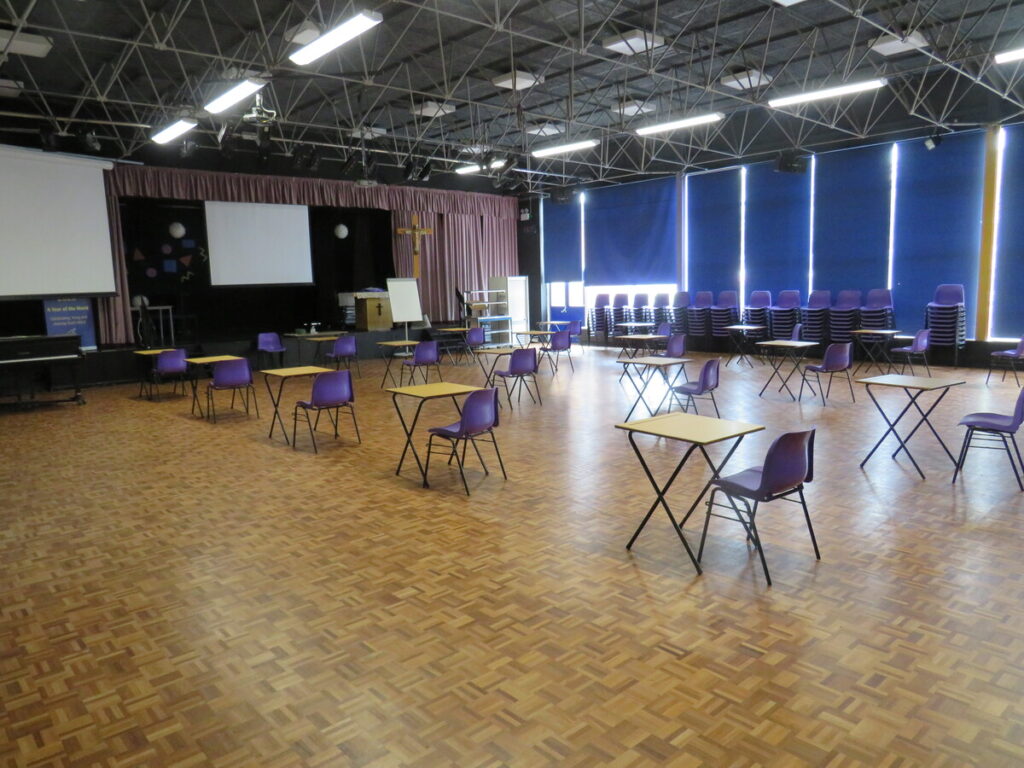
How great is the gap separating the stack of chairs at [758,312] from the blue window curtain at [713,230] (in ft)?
2.66

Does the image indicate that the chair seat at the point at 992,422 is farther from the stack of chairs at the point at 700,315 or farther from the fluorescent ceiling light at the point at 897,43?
the stack of chairs at the point at 700,315

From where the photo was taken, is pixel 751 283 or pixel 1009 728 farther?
pixel 751 283

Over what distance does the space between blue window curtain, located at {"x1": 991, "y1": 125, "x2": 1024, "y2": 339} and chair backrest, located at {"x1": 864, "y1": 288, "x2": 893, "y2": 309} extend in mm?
1525

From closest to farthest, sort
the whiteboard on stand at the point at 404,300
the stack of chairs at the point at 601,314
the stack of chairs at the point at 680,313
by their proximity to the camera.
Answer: the whiteboard on stand at the point at 404,300 → the stack of chairs at the point at 680,313 → the stack of chairs at the point at 601,314

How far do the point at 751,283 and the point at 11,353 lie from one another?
41.9 ft

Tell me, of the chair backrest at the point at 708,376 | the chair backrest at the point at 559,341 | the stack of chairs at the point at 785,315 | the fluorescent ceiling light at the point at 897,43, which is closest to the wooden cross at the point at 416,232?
the chair backrest at the point at 559,341

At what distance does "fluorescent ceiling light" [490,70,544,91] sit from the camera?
978 centimetres

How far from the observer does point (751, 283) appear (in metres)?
14.6

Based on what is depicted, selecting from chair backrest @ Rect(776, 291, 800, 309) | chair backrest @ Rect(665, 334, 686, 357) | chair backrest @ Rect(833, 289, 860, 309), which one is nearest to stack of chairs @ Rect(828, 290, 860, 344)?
chair backrest @ Rect(833, 289, 860, 309)

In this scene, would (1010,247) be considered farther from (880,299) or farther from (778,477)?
(778,477)

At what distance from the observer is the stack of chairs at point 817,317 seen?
1307 centimetres

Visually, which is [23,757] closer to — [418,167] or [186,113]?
[186,113]

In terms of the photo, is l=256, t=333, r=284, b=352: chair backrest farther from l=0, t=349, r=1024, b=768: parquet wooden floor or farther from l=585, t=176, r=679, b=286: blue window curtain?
l=585, t=176, r=679, b=286: blue window curtain

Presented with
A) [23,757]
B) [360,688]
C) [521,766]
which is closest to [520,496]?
[360,688]
